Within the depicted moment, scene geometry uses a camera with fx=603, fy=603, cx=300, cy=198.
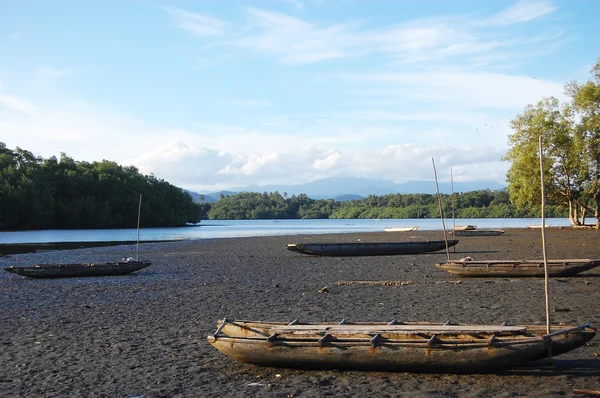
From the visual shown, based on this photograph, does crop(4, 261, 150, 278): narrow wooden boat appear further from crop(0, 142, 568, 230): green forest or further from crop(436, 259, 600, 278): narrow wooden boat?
crop(0, 142, 568, 230): green forest

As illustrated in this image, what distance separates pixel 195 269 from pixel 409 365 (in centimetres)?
1971

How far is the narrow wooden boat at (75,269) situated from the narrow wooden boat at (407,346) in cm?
1609

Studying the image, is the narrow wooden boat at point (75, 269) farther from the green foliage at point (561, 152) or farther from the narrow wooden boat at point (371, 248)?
the green foliage at point (561, 152)

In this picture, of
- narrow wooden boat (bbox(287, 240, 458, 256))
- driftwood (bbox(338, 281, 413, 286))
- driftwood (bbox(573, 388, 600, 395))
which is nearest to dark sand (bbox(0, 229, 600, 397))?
driftwood (bbox(573, 388, 600, 395))

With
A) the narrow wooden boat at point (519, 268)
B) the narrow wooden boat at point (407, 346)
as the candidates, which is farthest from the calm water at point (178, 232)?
the narrow wooden boat at point (407, 346)

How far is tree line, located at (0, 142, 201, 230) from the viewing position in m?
86.8

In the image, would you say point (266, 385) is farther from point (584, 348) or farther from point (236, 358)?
point (584, 348)

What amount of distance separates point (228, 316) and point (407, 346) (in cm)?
655

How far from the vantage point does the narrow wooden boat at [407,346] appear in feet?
26.3

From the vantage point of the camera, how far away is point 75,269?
23312 millimetres

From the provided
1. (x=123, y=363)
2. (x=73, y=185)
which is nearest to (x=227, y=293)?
(x=123, y=363)

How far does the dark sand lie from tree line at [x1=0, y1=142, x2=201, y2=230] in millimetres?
67540

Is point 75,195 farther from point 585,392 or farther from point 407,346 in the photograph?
point 585,392

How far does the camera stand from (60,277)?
2319cm
